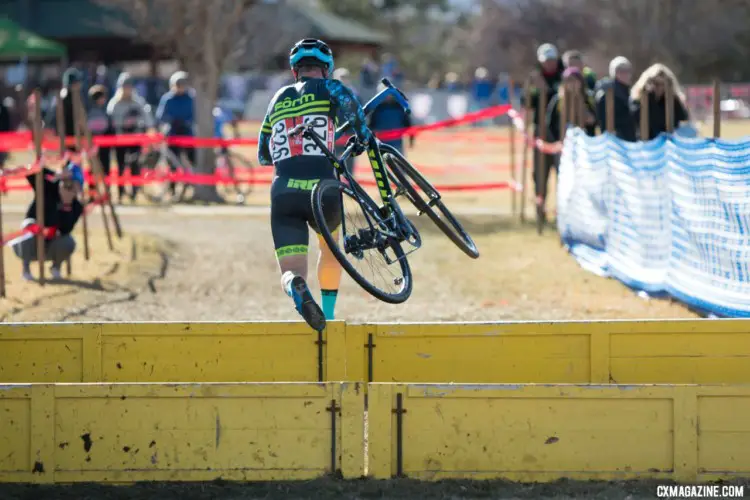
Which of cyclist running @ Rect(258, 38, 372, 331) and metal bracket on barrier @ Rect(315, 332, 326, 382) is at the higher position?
cyclist running @ Rect(258, 38, 372, 331)

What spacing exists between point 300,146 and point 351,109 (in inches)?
17.0

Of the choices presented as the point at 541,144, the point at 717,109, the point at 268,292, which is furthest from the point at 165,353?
the point at 541,144

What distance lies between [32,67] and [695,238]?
4362 centimetres

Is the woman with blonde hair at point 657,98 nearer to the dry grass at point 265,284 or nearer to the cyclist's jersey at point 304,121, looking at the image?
the dry grass at point 265,284

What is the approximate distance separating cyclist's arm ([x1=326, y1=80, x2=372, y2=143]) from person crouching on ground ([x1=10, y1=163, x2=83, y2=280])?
248 inches

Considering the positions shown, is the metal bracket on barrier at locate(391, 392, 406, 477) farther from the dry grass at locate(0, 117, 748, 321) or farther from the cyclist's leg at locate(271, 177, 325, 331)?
the dry grass at locate(0, 117, 748, 321)

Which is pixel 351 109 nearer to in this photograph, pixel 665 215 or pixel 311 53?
pixel 311 53

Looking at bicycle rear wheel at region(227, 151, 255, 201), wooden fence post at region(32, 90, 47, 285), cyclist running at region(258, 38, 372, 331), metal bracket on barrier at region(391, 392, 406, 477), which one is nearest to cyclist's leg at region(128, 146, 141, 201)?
bicycle rear wheel at region(227, 151, 255, 201)

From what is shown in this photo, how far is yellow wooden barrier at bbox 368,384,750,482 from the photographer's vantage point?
7117 mm

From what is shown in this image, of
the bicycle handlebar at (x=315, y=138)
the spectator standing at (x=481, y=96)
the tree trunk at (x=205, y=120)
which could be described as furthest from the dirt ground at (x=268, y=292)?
the spectator standing at (x=481, y=96)

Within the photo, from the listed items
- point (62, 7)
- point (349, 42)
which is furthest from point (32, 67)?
point (349, 42)

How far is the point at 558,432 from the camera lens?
716 cm

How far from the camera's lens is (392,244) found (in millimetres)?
8438

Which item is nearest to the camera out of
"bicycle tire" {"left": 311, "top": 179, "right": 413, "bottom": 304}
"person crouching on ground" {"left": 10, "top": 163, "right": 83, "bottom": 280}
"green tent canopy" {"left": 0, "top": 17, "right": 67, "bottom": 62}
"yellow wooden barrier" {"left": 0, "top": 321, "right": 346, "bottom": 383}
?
"bicycle tire" {"left": 311, "top": 179, "right": 413, "bottom": 304}
